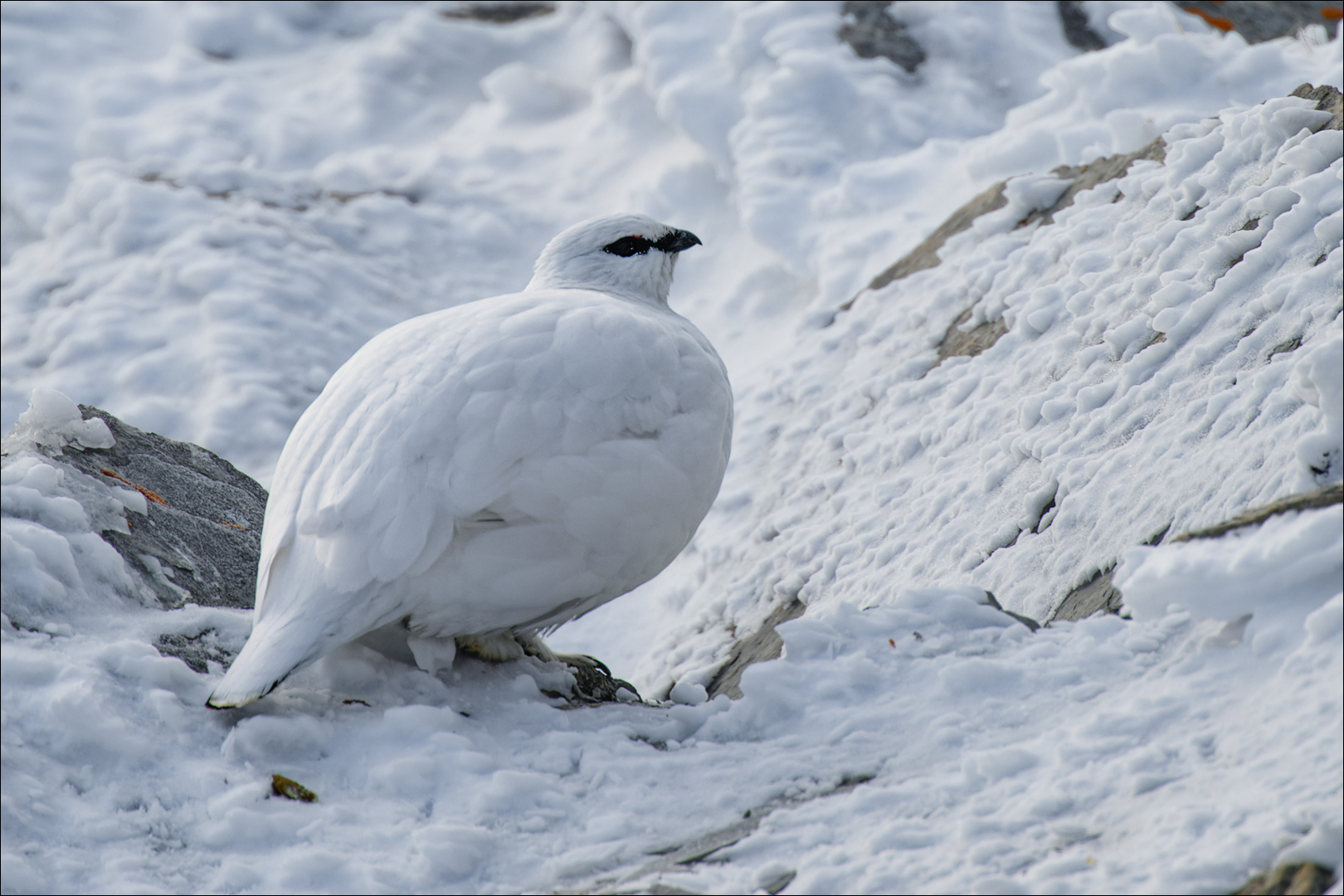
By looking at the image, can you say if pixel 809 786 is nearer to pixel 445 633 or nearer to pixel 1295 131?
pixel 445 633

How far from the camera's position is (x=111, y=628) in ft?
7.74

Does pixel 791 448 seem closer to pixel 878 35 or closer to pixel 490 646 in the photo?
pixel 490 646

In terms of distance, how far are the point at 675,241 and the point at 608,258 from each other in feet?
0.74

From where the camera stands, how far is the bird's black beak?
354cm

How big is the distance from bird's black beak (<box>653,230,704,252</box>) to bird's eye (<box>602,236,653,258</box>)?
4cm

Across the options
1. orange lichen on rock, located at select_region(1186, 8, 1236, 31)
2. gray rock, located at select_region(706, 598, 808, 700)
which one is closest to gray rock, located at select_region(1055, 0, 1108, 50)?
orange lichen on rock, located at select_region(1186, 8, 1236, 31)

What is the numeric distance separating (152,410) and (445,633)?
324 centimetres

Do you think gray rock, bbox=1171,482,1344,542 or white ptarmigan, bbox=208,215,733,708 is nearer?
gray rock, bbox=1171,482,1344,542

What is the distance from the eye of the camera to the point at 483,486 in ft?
7.52

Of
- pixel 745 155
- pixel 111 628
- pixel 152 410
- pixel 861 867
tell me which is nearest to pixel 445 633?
pixel 111 628

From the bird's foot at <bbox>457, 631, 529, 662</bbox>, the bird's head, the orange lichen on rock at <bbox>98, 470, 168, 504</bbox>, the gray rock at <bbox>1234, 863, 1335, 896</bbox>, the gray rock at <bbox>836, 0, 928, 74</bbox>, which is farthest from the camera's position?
the gray rock at <bbox>836, 0, 928, 74</bbox>

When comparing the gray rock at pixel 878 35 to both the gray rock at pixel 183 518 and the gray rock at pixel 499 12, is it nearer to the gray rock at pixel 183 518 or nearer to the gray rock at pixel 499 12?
the gray rock at pixel 499 12

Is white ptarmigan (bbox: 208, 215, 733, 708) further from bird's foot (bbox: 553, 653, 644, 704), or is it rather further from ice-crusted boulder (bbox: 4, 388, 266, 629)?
ice-crusted boulder (bbox: 4, 388, 266, 629)

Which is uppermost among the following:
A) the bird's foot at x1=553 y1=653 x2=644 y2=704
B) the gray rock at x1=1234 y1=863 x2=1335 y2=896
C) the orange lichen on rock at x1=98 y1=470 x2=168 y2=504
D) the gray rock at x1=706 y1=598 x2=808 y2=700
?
the gray rock at x1=1234 y1=863 x2=1335 y2=896
